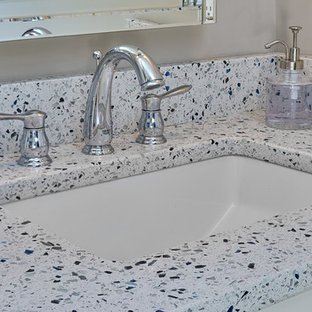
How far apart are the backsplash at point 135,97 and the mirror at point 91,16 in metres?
0.07

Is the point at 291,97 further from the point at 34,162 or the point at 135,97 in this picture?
the point at 34,162

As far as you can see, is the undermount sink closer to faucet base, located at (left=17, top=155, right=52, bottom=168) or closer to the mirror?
faucet base, located at (left=17, top=155, right=52, bottom=168)

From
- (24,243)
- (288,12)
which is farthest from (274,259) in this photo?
(288,12)

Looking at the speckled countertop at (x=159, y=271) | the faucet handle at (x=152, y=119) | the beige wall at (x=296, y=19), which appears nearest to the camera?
the speckled countertop at (x=159, y=271)

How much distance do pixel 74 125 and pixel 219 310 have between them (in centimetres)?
55

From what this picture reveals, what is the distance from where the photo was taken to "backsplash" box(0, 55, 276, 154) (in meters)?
1.11

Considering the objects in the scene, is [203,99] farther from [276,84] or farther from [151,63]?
[151,63]

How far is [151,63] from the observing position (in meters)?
0.99

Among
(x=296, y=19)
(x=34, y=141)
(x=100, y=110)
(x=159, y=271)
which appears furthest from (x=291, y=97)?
(x=159, y=271)

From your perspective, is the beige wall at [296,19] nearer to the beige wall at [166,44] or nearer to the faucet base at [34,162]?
the beige wall at [166,44]

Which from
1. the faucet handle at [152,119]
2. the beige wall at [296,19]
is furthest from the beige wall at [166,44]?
the faucet handle at [152,119]

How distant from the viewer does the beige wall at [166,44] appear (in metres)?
1.14

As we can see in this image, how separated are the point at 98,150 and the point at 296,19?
0.53 meters

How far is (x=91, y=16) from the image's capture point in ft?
3.77
